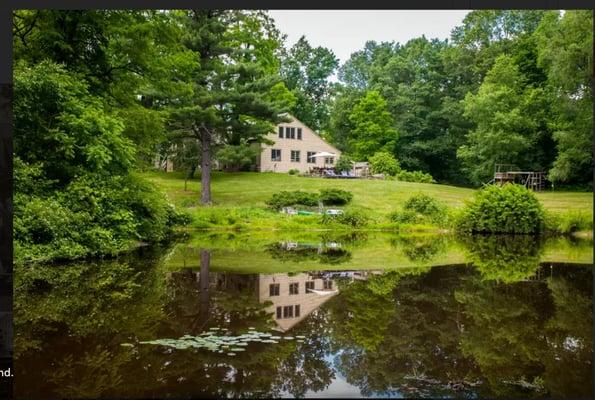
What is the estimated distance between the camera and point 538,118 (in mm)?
36906

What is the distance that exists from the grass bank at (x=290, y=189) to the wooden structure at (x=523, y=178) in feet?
6.90

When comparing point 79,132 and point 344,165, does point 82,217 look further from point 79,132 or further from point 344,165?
point 344,165

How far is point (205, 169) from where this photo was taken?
Answer: 98.0 feet

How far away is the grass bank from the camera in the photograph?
24.2m

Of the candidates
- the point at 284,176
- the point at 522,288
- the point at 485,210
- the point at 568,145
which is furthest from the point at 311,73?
the point at 522,288

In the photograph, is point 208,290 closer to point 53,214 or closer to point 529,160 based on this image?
point 53,214

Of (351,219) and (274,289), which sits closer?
(274,289)

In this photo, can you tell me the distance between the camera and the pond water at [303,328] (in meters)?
5.25

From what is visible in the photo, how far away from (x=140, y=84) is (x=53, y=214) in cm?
598

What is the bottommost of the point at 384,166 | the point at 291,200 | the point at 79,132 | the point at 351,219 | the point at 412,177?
the point at 351,219

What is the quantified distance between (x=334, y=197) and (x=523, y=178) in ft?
47.2

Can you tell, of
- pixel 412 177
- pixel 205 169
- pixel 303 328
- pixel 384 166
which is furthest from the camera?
pixel 384 166

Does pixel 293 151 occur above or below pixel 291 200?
above

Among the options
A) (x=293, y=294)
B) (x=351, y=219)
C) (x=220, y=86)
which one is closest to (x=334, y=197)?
(x=351, y=219)
